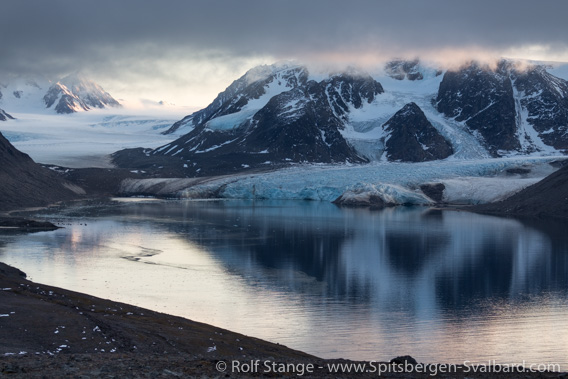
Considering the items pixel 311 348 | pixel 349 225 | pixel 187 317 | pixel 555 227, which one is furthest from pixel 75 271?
pixel 555 227

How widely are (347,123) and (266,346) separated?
441 feet

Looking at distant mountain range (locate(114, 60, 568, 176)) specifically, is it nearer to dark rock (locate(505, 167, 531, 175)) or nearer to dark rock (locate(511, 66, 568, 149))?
dark rock (locate(511, 66, 568, 149))

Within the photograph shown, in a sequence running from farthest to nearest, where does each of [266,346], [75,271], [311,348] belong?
[75,271] → [311,348] → [266,346]

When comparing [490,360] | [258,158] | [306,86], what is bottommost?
[490,360]

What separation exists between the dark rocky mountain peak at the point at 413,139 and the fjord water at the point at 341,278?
7163cm

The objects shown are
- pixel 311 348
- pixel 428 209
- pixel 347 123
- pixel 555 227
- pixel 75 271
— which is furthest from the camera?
pixel 347 123

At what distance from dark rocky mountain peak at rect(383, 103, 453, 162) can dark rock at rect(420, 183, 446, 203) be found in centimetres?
3917

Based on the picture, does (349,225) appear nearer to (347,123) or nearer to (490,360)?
(490,360)

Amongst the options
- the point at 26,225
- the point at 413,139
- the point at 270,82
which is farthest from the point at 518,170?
the point at 270,82

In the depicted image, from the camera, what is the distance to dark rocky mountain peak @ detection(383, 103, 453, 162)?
133 metres

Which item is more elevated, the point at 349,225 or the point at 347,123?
the point at 347,123

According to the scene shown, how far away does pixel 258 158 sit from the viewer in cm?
13300

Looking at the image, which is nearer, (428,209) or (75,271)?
(75,271)

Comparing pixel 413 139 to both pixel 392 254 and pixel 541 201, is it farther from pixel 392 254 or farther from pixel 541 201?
pixel 392 254
